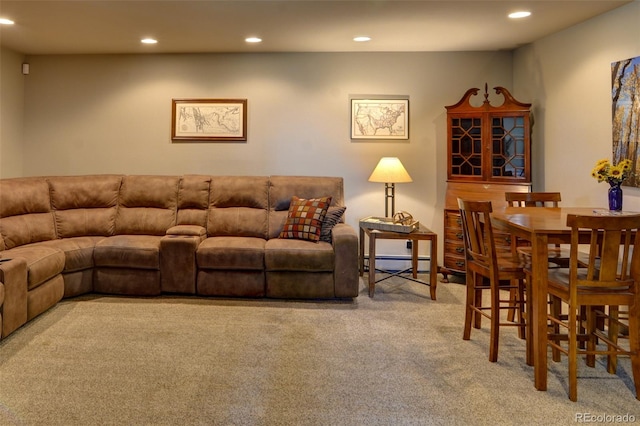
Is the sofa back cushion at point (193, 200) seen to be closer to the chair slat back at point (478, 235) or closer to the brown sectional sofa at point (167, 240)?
the brown sectional sofa at point (167, 240)

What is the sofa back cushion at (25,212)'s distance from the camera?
3.50 metres

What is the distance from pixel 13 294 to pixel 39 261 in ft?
1.27

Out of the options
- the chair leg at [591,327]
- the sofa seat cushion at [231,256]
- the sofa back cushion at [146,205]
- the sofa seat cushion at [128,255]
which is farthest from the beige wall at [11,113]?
the chair leg at [591,327]

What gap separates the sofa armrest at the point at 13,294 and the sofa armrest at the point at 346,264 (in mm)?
2325

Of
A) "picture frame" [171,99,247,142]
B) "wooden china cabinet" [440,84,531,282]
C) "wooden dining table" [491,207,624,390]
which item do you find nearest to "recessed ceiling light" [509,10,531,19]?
"wooden china cabinet" [440,84,531,282]

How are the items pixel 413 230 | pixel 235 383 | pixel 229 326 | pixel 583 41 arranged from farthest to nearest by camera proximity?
pixel 413 230, pixel 583 41, pixel 229 326, pixel 235 383

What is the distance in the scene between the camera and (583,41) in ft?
11.3

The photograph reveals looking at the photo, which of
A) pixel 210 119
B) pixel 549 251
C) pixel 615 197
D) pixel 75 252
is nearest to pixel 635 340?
pixel 549 251

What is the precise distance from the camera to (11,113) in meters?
4.53

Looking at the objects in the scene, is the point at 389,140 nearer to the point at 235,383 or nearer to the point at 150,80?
the point at 150,80

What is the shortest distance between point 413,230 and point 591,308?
1.60 metres

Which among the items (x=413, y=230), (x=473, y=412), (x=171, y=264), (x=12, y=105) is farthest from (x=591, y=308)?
(x=12, y=105)

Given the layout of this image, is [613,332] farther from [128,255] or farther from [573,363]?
[128,255]

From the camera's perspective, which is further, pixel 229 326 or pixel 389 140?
pixel 389 140
